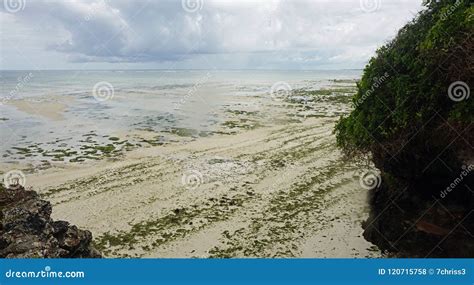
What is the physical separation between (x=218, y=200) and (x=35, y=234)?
8427mm

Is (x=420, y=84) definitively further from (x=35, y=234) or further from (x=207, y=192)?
(x=207, y=192)

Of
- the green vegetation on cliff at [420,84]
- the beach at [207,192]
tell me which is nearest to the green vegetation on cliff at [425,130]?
the green vegetation on cliff at [420,84]

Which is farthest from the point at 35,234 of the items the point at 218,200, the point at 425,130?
the point at 425,130

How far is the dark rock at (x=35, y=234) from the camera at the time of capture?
7.48m

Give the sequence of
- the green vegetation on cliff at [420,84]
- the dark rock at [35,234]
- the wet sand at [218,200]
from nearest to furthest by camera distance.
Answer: the dark rock at [35,234] < the green vegetation on cliff at [420,84] < the wet sand at [218,200]

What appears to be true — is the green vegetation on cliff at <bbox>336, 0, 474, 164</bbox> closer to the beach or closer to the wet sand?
the wet sand

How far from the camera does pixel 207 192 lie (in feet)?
54.3

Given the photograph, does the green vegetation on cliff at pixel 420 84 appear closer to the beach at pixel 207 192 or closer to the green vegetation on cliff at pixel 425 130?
the green vegetation on cliff at pixel 425 130

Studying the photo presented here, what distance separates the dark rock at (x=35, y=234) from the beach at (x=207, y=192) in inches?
137

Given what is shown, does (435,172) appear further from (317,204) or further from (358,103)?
(317,204)

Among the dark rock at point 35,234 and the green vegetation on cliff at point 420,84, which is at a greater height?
the green vegetation on cliff at point 420,84

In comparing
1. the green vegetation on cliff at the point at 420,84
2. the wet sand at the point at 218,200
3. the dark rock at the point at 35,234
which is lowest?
the wet sand at the point at 218,200

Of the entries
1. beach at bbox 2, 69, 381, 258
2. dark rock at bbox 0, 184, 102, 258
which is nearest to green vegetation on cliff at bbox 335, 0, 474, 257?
beach at bbox 2, 69, 381, 258

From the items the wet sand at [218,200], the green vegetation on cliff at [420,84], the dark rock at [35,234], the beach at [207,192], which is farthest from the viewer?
the beach at [207,192]
